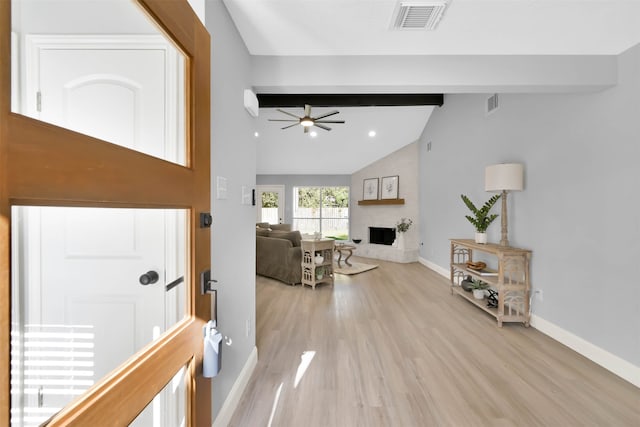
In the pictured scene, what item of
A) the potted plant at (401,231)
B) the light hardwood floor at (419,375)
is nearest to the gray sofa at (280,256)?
the light hardwood floor at (419,375)

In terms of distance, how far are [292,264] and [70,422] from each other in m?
3.93

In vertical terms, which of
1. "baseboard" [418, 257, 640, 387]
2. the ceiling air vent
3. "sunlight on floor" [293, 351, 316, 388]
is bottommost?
"sunlight on floor" [293, 351, 316, 388]

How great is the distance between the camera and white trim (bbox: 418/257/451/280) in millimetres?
4855

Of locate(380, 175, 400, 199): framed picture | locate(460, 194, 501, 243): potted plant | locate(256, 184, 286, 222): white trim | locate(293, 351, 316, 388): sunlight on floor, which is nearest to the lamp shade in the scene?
locate(460, 194, 501, 243): potted plant

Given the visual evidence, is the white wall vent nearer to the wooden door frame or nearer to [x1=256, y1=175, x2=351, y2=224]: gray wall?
the wooden door frame

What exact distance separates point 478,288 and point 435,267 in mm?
1884

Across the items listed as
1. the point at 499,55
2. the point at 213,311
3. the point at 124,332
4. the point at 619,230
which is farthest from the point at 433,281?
the point at 124,332

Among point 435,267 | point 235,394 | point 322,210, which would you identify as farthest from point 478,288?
point 322,210

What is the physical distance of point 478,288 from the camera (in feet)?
11.4

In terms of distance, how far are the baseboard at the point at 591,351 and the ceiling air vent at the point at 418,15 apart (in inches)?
110

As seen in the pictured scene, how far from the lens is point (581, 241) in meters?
2.41

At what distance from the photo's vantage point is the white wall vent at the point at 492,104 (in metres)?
3.54

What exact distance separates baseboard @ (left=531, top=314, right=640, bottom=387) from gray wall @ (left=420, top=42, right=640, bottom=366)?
42 millimetres

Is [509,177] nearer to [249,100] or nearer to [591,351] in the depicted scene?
[591,351]
